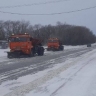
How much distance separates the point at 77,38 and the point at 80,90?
412 ft

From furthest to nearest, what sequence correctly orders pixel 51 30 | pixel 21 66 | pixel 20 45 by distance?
pixel 51 30 < pixel 20 45 < pixel 21 66

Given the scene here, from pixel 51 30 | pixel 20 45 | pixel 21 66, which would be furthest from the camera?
pixel 51 30

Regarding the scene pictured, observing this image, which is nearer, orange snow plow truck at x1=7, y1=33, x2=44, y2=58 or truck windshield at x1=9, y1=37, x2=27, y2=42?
orange snow plow truck at x1=7, y1=33, x2=44, y2=58

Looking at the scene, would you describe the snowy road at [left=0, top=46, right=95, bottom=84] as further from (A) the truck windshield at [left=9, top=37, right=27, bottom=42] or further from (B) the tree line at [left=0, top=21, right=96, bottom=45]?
(B) the tree line at [left=0, top=21, right=96, bottom=45]

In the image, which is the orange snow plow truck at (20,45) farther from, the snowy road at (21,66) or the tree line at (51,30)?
the tree line at (51,30)

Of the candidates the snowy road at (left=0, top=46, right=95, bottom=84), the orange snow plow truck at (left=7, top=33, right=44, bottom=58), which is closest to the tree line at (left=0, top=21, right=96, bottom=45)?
the orange snow plow truck at (left=7, top=33, right=44, bottom=58)

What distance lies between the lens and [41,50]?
43.9 m

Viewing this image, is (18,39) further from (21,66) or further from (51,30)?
(51,30)

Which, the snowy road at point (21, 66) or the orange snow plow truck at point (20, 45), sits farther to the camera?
the orange snow plow truck at point (20, 45)

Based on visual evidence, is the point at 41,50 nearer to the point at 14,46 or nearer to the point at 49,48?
the point at 14,46

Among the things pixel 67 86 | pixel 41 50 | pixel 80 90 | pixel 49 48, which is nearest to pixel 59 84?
pixel 67 86

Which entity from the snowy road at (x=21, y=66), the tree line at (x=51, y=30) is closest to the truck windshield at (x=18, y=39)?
the snowy road at (x=21, y=66)

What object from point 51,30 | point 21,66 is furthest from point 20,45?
point 51,30

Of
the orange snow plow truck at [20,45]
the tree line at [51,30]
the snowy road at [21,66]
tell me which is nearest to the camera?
the snowy road at [21,66]
